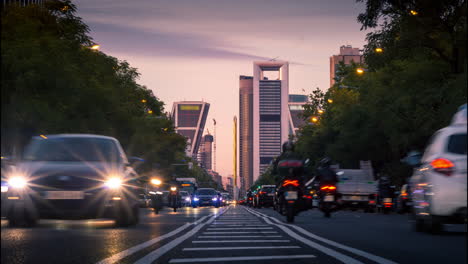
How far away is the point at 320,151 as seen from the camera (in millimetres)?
65062

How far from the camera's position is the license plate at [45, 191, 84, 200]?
13.6ft

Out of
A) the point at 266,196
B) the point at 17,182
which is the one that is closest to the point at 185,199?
the point at 266,196

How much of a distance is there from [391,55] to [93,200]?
2939 cm

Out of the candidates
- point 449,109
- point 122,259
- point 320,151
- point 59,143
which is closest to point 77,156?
point 59,143

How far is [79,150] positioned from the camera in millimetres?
5008

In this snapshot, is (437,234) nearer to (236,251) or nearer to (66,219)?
(236,251)

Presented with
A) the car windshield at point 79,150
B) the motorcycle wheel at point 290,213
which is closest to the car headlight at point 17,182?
the car windshield at point 79,150

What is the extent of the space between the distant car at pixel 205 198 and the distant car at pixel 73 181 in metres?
53.5

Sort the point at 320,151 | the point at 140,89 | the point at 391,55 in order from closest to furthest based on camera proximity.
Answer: the point at 391,55 < the point at 320,151 < the point at 140,89

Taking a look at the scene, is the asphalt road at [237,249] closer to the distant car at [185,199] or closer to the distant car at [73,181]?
the distant car at [73,181]

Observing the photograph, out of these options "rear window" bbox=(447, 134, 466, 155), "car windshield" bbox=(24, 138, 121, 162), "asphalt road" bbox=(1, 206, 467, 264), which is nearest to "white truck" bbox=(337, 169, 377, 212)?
"asphalt road" bbox=(1, 206, 467, 264)

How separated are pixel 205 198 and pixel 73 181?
182 feet

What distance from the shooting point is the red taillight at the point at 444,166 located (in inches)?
205

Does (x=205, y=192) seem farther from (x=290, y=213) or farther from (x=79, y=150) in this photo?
(x=79, y=150)
